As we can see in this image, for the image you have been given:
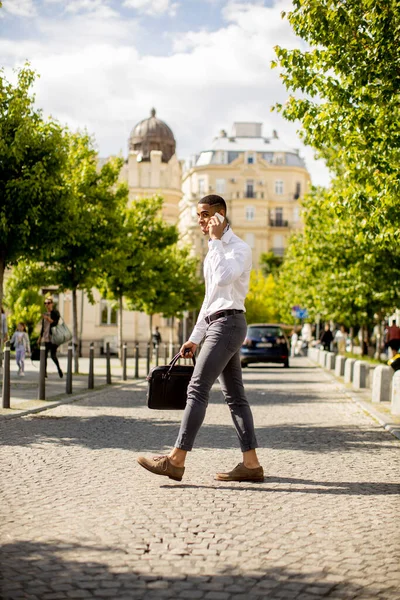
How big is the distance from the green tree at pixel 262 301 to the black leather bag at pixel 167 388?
266 ft

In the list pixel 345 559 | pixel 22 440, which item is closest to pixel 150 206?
pixel 22 440

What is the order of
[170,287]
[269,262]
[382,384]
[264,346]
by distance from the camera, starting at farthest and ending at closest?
[269,262] → [170,287] → [264,346] → [382,384]

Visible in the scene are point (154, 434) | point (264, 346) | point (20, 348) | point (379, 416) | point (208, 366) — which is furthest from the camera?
point (264, 346)

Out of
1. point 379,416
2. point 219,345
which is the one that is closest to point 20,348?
point 379,416

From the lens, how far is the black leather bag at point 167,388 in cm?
743

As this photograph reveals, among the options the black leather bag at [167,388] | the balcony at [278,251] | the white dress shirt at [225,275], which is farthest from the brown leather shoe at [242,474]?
the balcony at [278,251]

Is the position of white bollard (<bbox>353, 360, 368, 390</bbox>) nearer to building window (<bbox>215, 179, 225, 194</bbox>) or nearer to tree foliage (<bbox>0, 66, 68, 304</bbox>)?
tree foliage (<bbox>0, 66, 68, 304</bbox>)

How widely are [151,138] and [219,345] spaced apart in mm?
72894

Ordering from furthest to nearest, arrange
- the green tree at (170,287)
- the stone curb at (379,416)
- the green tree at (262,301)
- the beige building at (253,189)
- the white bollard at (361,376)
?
the beige building at (253,189), the green tree at (262,301), the green tree at (170,287), the white bollard at (361,376), the stone curb at (379,416)

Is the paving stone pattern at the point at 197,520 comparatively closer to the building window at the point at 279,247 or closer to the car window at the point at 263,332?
the car window at the point at 263,332

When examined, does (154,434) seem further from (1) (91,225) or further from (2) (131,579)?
(1) (91,225)

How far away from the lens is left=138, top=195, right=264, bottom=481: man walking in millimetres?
7039

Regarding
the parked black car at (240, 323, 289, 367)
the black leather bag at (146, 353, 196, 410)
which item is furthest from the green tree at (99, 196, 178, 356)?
the black leather bag at (146, 353, 196, 410)

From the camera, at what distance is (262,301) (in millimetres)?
93062
